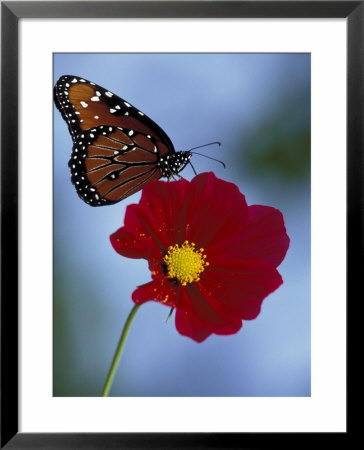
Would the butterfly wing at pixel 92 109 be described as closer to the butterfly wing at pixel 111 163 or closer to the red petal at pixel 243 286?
the butterfly wing at pixel 111 163

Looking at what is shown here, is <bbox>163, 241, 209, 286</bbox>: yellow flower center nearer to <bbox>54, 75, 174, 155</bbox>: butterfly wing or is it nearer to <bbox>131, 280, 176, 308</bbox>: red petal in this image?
<bbox>131, 280, 176, 308</bbox>: red petal

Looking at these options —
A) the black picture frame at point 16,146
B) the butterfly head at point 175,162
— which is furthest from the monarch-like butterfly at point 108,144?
the black picture frame at point 16,146

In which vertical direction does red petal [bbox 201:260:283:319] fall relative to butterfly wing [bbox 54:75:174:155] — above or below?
below

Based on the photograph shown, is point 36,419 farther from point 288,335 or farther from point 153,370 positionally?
A: point 288,335

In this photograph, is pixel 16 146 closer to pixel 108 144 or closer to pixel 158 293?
pixel 108 144

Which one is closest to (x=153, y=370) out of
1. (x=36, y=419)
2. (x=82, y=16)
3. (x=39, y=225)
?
(x=36, y=419)

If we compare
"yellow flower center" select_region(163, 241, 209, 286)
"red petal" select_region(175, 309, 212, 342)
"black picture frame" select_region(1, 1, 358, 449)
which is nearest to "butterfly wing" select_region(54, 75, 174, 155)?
"black picture frame" select_region(1, 1, 358, 449)
